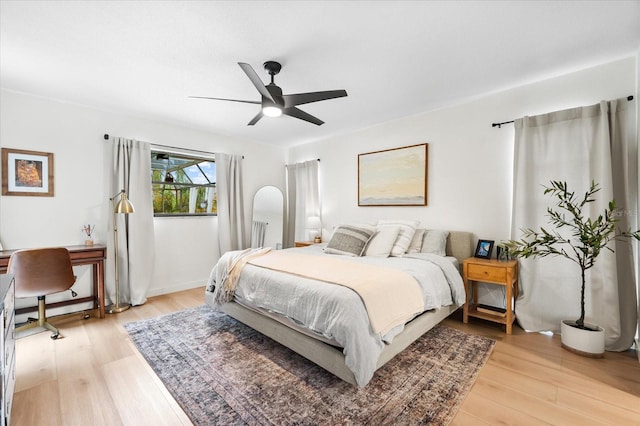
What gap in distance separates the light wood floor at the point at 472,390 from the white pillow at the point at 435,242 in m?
0.97

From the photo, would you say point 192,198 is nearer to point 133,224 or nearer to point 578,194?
point 133,224

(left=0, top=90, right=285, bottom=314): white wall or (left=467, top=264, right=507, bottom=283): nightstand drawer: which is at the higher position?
(left=0, top=90, right=285, bottom=314): white wall

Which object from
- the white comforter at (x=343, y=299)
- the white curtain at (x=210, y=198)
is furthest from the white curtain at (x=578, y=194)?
the white curtain at (x=210, y=198)

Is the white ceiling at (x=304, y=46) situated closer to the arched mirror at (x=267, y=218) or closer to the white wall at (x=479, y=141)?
the white wall at (x=479, y=141)

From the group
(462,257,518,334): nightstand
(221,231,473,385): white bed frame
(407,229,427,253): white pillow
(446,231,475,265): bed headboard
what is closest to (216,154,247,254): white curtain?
(221,231,473,385): white bed frame

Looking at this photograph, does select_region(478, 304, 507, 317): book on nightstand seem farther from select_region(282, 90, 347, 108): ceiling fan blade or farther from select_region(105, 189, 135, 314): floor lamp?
select_region(105, 189, 135, 314): floor lamp

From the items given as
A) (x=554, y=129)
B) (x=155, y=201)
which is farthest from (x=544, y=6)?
(x=155, y=201)

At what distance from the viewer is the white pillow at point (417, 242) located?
10.7ft

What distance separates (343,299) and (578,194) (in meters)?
2.48

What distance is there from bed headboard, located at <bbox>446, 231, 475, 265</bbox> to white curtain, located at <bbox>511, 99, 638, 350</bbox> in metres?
0.45

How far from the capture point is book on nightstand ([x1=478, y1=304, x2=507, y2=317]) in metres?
2.86

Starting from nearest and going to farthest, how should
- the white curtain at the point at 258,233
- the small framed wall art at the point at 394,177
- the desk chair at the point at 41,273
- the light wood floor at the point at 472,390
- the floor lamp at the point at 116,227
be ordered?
the light wood floor at the point at 472,390 → the desk chair at the point at 41,273 → the floor lamp at the point at 116,227 → the small framed wall art at the point at 394,177 → the white curtain at the point at 258,233

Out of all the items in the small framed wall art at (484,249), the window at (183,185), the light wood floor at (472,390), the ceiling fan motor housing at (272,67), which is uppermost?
the ceiling fan motor housing at (272,67)

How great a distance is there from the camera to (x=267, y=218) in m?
5.13
